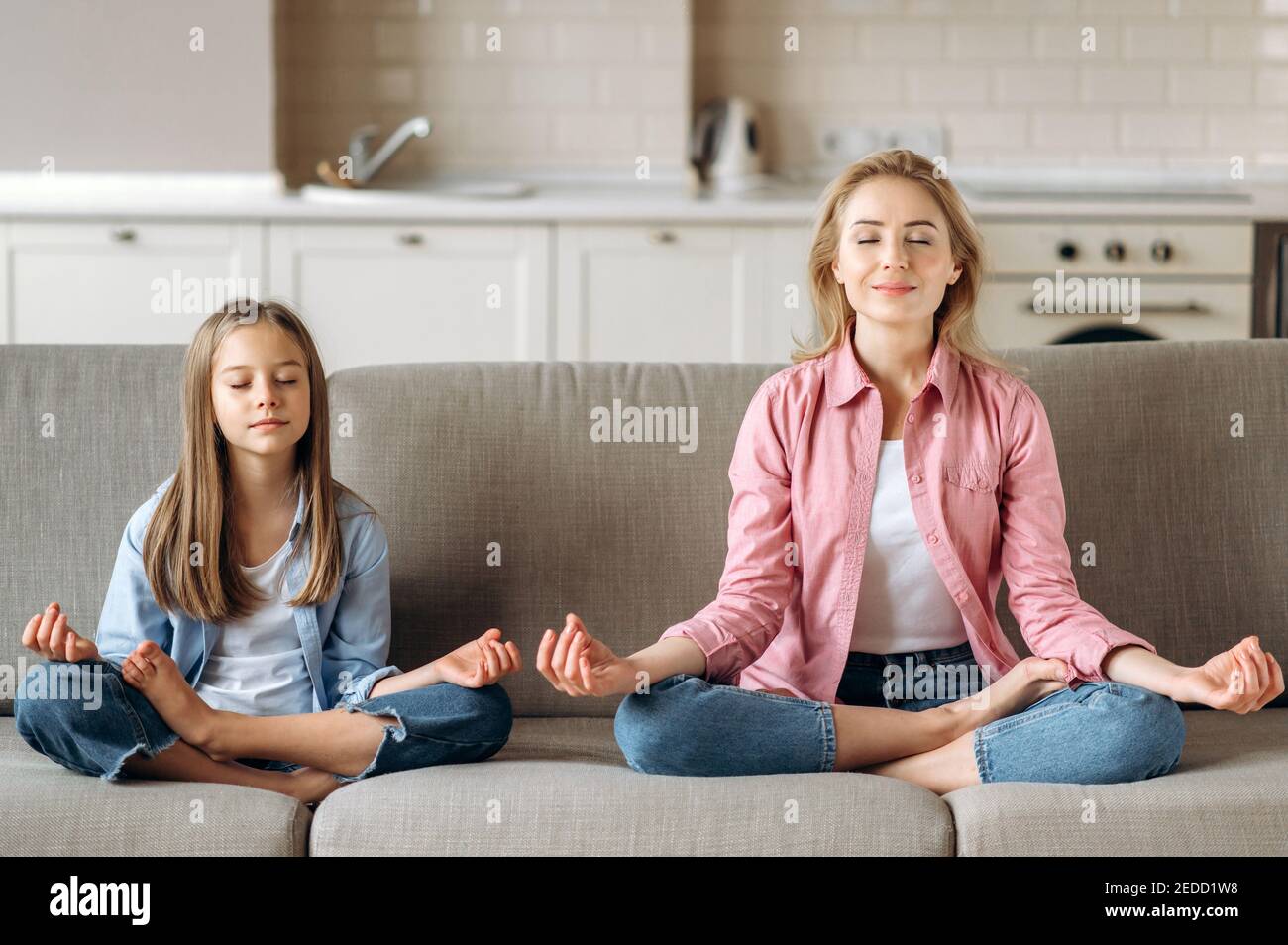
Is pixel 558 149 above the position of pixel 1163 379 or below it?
above

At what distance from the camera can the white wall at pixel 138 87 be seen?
3.47 metres

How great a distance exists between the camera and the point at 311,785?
1517mm

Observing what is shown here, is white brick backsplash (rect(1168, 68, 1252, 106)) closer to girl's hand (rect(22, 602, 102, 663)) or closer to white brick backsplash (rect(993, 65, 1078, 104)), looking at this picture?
white brick backsplash (rect(993, 65, 1078, 104))

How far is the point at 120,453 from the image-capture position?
183 cm

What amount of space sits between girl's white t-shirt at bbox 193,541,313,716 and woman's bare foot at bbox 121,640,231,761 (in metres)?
0.16

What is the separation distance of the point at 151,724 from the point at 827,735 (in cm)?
69

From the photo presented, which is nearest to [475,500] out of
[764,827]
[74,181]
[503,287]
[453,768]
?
[453,768]

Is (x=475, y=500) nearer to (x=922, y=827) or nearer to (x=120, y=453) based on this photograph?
(x=120, y=453)

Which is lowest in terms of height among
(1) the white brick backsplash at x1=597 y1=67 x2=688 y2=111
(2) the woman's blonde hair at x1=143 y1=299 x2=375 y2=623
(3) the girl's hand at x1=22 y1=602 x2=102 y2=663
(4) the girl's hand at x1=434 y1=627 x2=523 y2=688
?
(4) the girl's hand at x1=434 y1=627 x2=523 y2=688

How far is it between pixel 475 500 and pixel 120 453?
0.46m

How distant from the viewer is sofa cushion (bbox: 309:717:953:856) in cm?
133

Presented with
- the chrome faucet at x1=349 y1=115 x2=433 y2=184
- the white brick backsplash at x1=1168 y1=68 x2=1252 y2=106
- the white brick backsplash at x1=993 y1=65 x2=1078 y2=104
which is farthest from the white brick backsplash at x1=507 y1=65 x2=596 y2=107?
the white brick backsplash at x1=1168 y1=68 x2=1252 y2=106

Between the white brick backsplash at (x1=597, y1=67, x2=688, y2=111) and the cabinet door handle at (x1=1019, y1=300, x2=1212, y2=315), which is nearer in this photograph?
the cabinet door handle at (x1=1019, y1=300, x2=1212, y2=315)

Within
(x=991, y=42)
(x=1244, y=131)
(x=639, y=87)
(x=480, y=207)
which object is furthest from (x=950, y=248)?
(x=1244, y=131)
